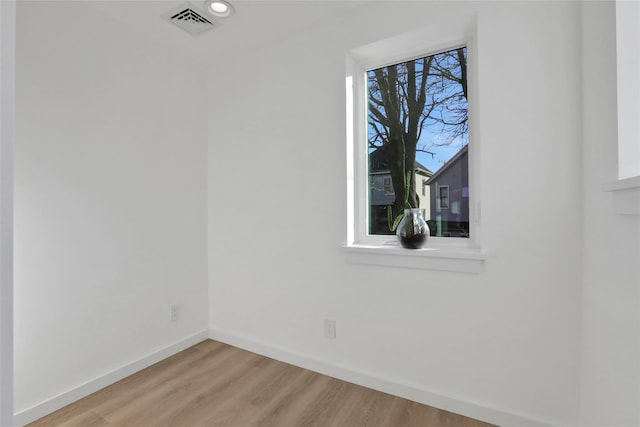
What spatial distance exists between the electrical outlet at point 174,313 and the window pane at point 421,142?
60.8 inches

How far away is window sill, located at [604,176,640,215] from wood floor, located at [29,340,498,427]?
3.92 feet

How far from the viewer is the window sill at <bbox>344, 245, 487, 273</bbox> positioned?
5.11ft

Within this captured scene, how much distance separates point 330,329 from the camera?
6.50 ft

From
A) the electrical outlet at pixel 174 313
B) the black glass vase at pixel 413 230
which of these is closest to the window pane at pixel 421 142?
the black glass vase at pixel 413 230

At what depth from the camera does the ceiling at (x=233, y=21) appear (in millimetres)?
1806

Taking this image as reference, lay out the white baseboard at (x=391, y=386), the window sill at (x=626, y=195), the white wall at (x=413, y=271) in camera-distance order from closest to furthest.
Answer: the window sill at (x=626, y=195) → the white wall at (x=413, y=271) → the white baseboard at (x=391, y=386)

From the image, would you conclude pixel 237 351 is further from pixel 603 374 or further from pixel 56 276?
pixel 603 374

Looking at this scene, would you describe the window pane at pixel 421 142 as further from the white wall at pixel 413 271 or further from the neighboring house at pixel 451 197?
the white wall at pixel 413 271

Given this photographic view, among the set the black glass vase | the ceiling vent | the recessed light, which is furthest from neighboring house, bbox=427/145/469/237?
the ceiling vent

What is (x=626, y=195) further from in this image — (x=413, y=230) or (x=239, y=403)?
(x=239, y=403)

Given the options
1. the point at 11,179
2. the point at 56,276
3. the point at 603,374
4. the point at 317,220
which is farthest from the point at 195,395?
the point at 603,374

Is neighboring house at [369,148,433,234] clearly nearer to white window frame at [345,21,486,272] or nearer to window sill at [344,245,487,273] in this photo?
white window frame at [345,21,486,272]

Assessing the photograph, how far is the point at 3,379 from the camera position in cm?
41

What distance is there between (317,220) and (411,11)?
1304 millimetres
